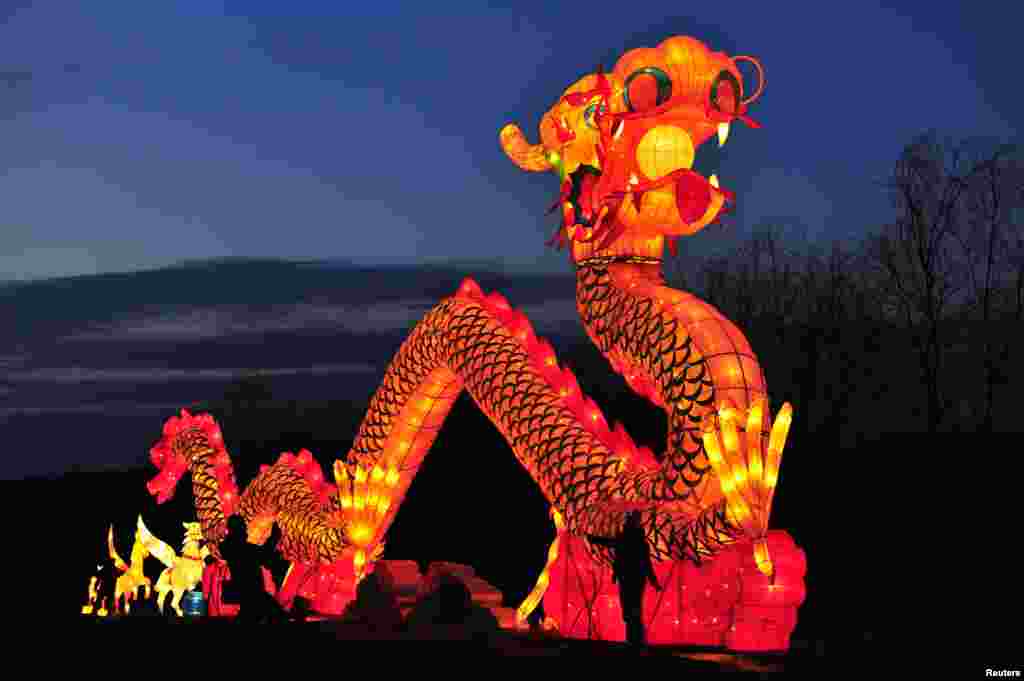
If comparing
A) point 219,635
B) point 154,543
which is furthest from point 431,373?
point 154,543

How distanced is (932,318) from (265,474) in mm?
9815

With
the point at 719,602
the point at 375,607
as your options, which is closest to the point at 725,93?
the point at 719,602

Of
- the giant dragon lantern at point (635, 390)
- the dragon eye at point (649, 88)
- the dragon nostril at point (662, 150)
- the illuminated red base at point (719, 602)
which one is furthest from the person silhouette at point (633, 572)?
the dragon eye at point (649, 88)

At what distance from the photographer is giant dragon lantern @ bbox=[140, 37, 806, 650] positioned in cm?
812

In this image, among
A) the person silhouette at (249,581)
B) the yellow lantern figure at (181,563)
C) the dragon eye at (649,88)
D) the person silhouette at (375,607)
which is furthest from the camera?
the yellow lantern figure at (181,563)

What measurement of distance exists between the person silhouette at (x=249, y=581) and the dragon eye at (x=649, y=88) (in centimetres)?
499

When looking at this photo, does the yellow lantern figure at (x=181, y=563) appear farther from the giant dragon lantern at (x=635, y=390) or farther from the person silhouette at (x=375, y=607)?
the person silhouette at (x=375, y=607)

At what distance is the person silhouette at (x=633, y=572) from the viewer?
8.11 meters

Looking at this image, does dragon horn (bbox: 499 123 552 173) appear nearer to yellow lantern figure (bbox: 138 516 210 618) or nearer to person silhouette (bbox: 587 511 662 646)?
person silhouette (bbox: 587 511 662 646)

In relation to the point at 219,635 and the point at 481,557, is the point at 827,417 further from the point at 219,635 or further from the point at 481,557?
the point at 219,635

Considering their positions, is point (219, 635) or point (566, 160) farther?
point (566, 160)

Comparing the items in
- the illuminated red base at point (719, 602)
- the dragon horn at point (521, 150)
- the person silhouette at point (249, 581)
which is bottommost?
the person silhouette at point (249, 581)

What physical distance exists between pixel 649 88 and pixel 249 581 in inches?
207

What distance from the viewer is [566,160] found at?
392 inches
